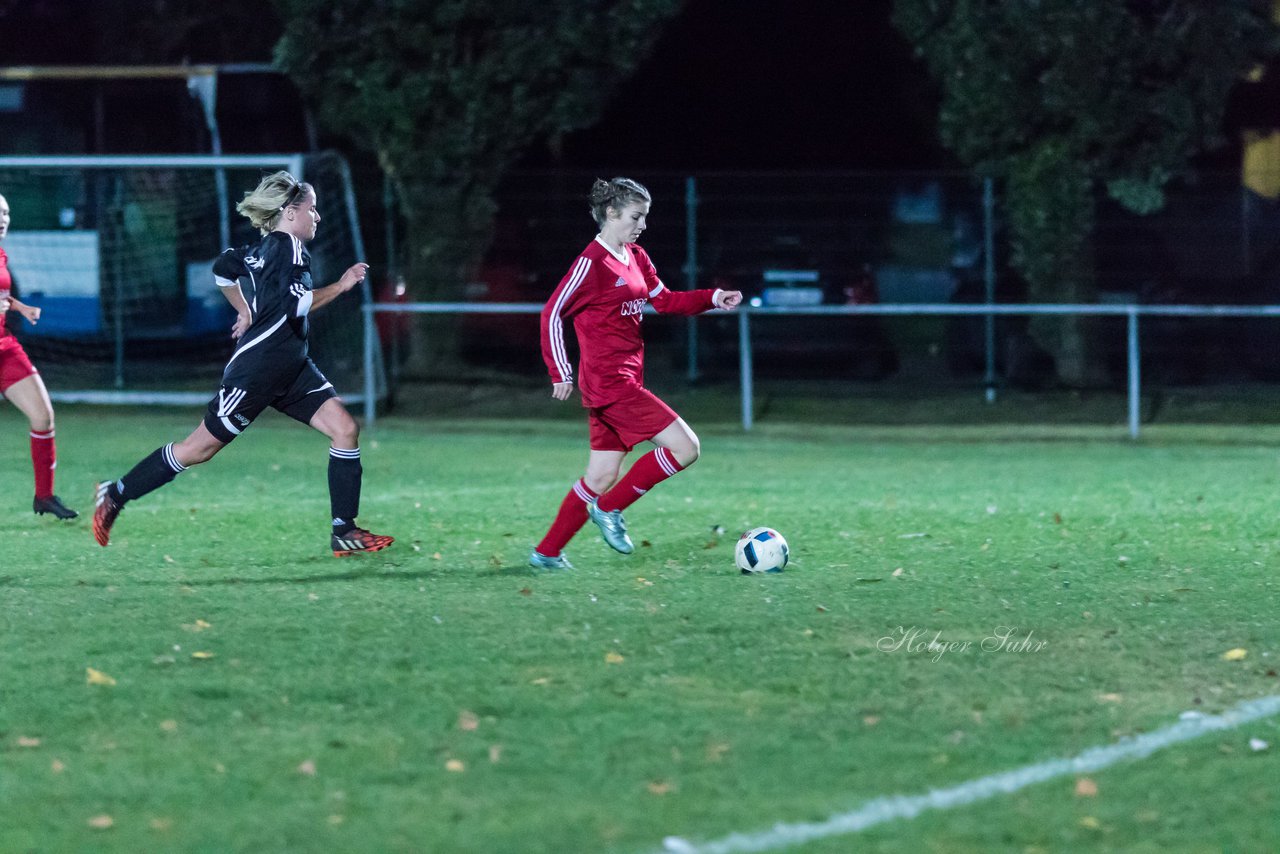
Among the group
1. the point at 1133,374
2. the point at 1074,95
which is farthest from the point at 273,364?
the point at 1074,95

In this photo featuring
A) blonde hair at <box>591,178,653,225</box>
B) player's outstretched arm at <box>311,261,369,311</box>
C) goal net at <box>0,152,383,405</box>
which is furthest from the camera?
goal net at <box>0,152,383,405</box>

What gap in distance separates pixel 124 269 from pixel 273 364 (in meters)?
11.6

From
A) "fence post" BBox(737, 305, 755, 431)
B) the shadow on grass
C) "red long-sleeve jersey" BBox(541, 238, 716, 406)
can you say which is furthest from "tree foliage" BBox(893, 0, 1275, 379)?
the shadow on grass

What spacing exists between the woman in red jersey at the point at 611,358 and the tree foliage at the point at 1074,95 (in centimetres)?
1032

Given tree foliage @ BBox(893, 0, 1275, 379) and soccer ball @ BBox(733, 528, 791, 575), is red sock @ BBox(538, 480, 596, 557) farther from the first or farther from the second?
tree foliage @ BBox(893, 0, 1275, 379)

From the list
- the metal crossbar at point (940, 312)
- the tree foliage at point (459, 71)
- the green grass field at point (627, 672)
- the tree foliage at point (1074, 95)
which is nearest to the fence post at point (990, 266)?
the tree foliage at point (1074, 95)

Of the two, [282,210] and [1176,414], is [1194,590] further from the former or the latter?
[1176,414]

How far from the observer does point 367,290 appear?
17.9 meters

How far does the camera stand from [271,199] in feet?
28.4

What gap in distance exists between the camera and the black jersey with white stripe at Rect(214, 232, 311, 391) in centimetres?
870

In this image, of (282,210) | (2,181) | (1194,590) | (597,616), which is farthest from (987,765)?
(2,181)

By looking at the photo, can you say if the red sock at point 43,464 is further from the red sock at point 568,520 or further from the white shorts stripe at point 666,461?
the white shorts stripe at point 666,461

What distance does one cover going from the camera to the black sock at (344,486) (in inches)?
350

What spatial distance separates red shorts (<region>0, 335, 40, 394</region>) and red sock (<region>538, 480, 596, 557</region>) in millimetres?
3488
